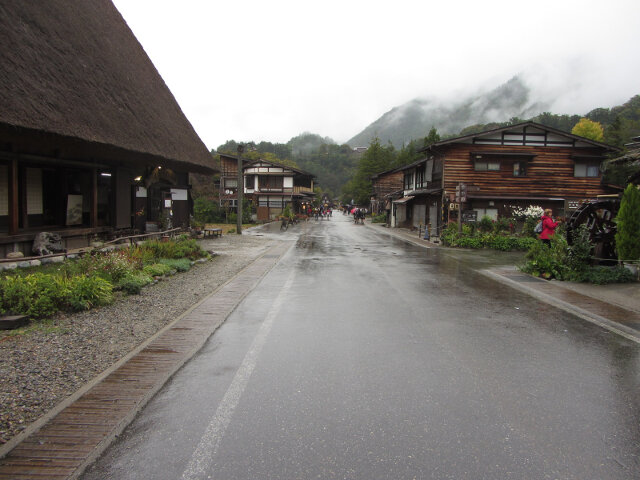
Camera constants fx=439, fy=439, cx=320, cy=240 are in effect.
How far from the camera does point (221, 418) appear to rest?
3861mm

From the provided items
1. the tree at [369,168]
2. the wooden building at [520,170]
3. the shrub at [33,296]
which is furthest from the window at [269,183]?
the shrub at [33,296]

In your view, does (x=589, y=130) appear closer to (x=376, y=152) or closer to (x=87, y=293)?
(x=376, y=152)

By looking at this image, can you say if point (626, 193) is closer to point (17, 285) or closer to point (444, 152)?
point (17, 285)

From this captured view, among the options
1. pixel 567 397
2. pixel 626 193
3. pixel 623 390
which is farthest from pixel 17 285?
pixel 626 193

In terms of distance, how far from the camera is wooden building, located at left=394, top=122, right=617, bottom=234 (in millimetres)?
28297

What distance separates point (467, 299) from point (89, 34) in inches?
603

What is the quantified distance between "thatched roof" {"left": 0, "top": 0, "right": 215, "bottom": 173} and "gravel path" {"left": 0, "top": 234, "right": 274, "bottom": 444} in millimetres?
4761

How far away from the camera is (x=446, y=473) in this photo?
3.08 metres

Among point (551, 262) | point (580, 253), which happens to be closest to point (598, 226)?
point (580, 253)

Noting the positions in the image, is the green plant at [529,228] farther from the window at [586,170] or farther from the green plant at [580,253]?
the green plant at [580,253]

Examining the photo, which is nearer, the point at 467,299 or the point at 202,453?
the point at 202,453

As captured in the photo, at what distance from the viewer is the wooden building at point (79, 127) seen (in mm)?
10383

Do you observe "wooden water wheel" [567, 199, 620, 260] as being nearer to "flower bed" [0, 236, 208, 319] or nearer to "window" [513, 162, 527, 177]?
"flower bed" [0, 236, 208, 319]

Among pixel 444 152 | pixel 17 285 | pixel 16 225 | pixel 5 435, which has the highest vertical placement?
pixel 444 152
